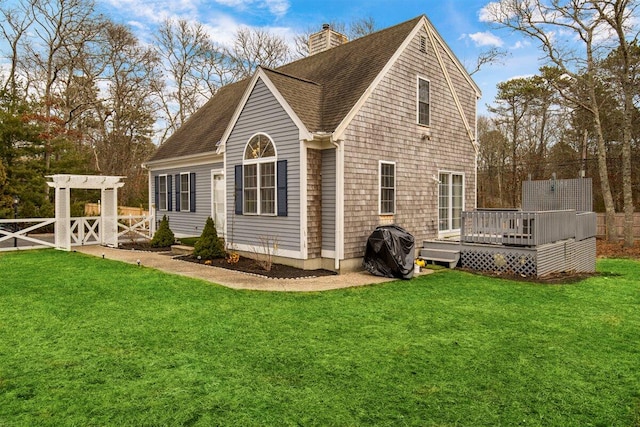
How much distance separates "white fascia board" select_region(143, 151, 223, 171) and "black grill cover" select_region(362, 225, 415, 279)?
6.00 meters

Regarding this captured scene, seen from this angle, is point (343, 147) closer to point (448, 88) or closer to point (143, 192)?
point (448, 88)

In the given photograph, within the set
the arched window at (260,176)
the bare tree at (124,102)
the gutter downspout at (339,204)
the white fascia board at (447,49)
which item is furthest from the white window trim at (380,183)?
the bare tree at (124,102)

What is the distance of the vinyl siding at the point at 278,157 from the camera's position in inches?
366

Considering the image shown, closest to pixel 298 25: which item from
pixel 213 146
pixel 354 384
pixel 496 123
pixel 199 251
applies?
pixel 496 123

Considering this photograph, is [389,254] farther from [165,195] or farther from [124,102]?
[124,102]

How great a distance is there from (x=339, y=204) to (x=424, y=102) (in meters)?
4.38

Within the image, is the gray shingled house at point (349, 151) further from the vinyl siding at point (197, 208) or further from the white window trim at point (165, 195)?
the white window trim at point (165, 195)

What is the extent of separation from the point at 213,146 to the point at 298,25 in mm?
18891

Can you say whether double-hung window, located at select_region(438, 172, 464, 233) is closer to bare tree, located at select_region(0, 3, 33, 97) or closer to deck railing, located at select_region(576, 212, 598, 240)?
deck railing, located at select_region(576, 212, 598, 240)

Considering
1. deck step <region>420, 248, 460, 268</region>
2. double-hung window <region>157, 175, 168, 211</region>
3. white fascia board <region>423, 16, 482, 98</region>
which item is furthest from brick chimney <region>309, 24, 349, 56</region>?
deck step <region>420, 248, 460, 268</region>

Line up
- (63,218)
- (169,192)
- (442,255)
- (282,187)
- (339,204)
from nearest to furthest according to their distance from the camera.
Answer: (339,204), (282,187), (442,255), (63,218), (169,192)

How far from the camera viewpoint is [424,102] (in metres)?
11.4

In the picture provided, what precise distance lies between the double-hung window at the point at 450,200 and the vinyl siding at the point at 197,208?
6857mm

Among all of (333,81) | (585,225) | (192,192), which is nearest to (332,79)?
(333,81)
